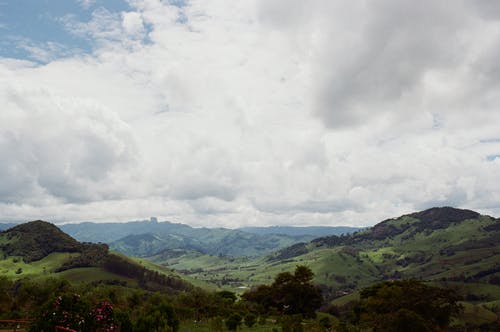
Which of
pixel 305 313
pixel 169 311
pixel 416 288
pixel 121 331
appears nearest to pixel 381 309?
pixel 416 288

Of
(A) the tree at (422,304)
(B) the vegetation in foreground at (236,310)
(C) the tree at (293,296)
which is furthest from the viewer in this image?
(C) the tree at (293,296)

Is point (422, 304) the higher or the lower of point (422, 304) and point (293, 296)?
the higher

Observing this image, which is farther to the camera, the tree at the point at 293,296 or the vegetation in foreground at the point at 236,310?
the tree at the point at 293,296

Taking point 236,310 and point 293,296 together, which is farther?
point 293,296

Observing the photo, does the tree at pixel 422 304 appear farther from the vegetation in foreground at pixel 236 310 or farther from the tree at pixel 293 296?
the tree at pixel 293 296

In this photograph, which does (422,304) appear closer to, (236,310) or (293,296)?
(236,310)

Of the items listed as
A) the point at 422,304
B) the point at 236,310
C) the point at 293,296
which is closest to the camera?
the point at 422,304

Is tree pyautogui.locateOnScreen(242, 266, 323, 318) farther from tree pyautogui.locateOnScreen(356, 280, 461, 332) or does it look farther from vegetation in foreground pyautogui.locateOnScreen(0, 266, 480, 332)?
tree pyautogui.locateOnScreen(356, 280, 461, 332)

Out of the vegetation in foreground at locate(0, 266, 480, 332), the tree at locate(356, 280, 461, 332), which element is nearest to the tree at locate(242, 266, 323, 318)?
the vegetation in foreground at locate(0, 266, 480, 332)

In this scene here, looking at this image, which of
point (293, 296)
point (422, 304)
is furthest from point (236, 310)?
point (422, 304)

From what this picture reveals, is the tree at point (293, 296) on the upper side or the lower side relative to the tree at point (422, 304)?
lower

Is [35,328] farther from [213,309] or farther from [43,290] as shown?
[43,290]

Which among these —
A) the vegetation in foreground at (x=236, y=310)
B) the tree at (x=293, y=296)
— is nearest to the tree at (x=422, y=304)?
the vegetation in foreground at (x=236, y=310)

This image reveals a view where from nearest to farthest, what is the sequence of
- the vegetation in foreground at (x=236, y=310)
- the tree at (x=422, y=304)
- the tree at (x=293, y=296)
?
the vegetation in foreground at (x=236, y=310) → the tree at (x=422, y=304) → the tree at (x=293, y=296)
